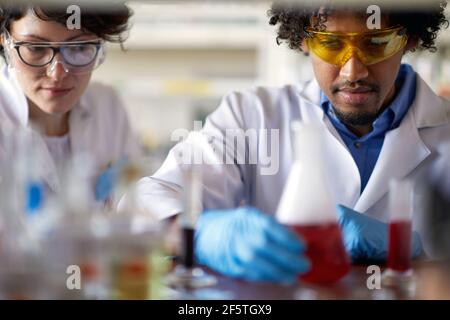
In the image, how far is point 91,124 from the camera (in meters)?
2.44

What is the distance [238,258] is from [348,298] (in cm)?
22

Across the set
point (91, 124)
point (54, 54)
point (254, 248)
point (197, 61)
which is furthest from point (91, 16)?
point (197, 61)

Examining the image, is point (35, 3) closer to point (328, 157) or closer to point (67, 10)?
point (67, 10)

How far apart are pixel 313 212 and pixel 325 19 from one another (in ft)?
2.40

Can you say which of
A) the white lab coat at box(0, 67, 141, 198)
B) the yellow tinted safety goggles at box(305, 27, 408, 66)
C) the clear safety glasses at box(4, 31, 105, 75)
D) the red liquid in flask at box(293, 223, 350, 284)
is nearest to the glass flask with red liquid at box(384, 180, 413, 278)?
the red liquid in flask at box(293, 223, 350, 284)

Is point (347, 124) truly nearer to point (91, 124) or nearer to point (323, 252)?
point (323, 252)

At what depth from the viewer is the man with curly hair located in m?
1.71

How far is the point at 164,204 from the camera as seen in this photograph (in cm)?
167

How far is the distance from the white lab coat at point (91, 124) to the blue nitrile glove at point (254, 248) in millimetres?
599

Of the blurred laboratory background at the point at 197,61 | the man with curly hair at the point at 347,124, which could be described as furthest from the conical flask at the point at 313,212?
the blurred laboratory background at the point at 197,61

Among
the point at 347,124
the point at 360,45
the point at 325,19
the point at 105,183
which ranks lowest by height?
the point at 105,183

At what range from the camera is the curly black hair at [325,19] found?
1821 millimetres

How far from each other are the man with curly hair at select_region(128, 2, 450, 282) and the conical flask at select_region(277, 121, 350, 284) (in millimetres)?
236

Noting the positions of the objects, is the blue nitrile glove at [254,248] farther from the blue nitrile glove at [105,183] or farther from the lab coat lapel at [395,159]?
the lab coat lapel at [395,159]
